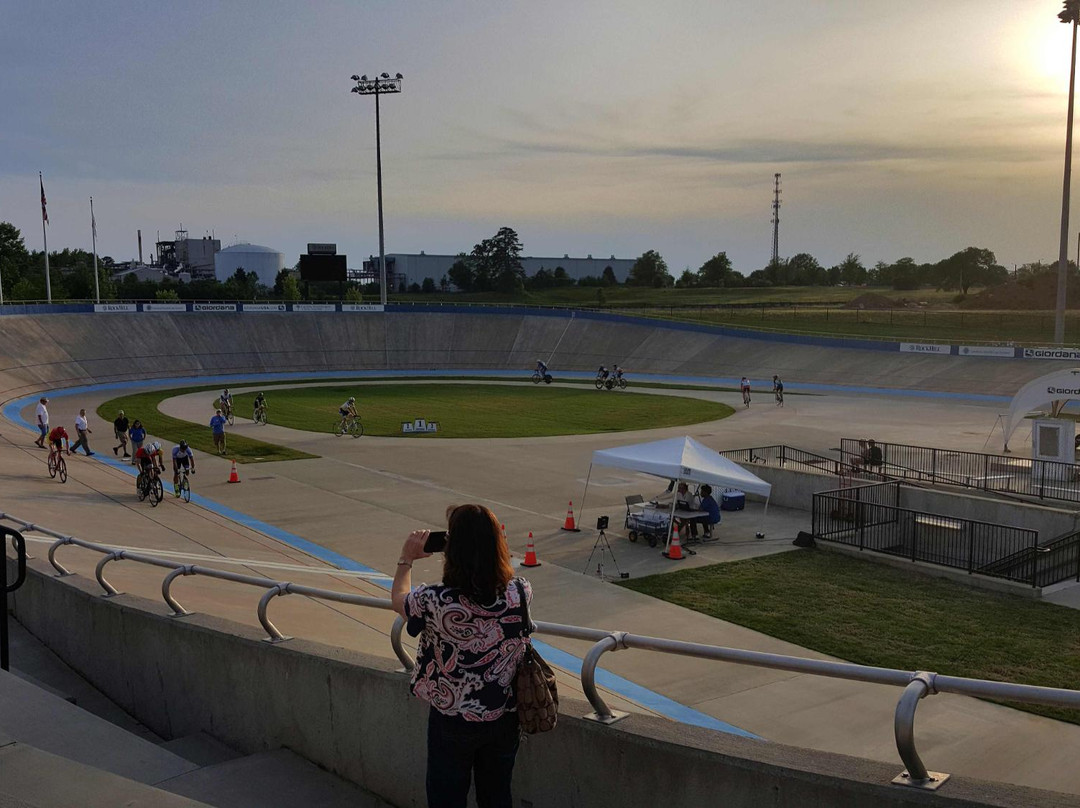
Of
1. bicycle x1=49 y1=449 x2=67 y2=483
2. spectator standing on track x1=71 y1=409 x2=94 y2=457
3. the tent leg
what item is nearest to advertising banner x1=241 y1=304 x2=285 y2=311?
spectator standing on track x1=71 y1=409 x2=94 y2=457

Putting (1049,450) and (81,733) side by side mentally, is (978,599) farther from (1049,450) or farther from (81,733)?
(81,733)

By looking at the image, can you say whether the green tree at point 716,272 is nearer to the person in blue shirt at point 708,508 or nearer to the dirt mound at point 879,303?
the dirt mound at point 879,303

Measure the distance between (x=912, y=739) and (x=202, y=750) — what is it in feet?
15.5

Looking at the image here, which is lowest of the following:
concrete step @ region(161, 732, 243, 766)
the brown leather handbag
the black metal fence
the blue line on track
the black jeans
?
the blue line on track

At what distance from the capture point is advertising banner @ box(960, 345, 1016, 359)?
173 feet

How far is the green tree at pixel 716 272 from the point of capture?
158 metres

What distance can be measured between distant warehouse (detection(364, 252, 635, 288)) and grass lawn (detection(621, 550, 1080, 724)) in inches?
5517

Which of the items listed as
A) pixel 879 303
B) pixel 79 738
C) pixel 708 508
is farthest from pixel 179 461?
pixel 879 303

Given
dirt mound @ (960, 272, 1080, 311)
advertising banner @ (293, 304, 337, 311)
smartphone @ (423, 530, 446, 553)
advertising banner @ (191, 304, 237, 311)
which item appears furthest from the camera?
dirt mound @ (960, 272, 1080, 311)

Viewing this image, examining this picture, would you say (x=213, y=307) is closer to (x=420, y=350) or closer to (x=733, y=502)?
(x=420, y=350)

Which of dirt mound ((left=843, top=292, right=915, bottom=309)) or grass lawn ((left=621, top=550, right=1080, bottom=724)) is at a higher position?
dirt mound ((left=843, top=292, right=915, bottom=309))

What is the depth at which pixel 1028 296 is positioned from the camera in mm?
100500

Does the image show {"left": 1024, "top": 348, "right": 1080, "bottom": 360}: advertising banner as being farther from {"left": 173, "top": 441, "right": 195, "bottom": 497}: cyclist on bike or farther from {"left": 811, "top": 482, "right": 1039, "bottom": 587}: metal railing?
{"left": 173, "top": 441, "right": 195, "bottom": 497}: cyclist on bike

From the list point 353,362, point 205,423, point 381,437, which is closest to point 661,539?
point 381,437
